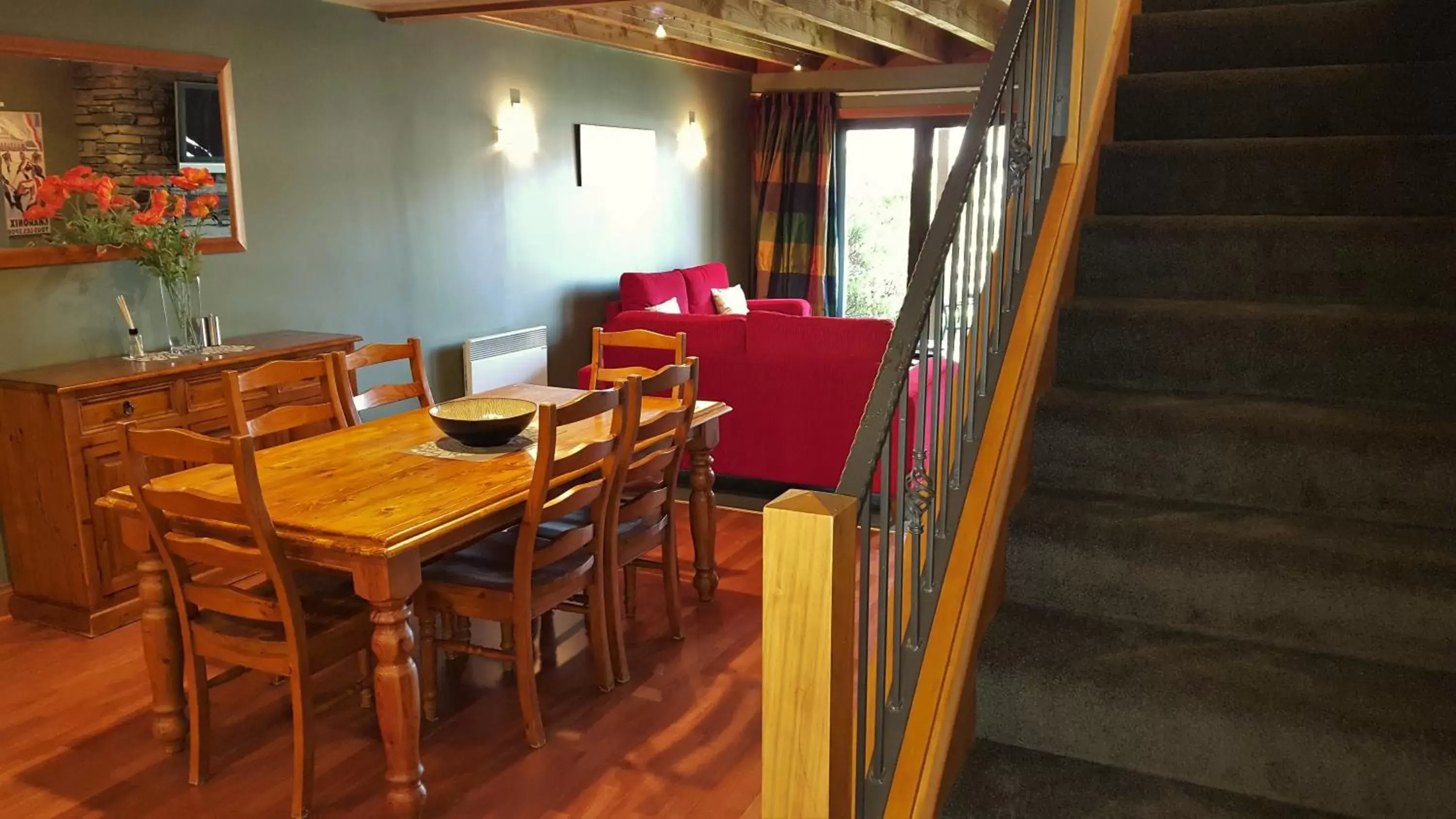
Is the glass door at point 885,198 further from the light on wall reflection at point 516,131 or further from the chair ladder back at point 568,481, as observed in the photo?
the chair ladder back at point 568,481

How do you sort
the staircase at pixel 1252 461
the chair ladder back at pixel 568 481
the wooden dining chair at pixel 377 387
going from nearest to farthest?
1. the staircase at pixel 1252 461
2. the chair ladder back at pixel 568 481
3. the wooden dining chair at pixel 377 387

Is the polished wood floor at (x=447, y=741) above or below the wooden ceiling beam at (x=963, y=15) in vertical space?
below

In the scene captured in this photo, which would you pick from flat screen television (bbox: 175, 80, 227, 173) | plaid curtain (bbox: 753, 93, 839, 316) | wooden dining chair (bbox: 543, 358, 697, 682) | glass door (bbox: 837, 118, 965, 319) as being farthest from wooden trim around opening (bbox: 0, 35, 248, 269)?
glass door (bbox: 837, 118, 965, 319)

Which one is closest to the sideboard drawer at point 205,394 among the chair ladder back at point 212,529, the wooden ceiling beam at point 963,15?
the chair ladder back at point 212,529

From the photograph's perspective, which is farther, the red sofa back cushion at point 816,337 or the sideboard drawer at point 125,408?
the red sofa back cushion at point 816,337

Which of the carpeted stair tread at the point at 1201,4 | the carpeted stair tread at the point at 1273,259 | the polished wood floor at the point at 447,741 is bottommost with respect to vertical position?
the polished wood floor at the point at 447,741

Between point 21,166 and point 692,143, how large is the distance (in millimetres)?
4650

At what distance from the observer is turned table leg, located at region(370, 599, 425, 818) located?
7.59 ft

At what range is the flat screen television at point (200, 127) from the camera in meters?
4.10

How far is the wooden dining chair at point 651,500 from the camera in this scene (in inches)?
118

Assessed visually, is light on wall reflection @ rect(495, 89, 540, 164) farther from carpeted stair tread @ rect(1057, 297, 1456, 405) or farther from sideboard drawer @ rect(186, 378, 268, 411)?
carpeted stair tread @ rect(1057, 297, 1456, 405)

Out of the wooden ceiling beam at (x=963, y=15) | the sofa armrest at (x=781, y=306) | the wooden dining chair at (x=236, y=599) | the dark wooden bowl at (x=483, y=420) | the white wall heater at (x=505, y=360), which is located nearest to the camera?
the wooden dining chair at (x=236, y=599)

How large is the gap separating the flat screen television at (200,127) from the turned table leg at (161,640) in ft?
6.71

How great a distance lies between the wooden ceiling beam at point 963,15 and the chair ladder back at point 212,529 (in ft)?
12.8
